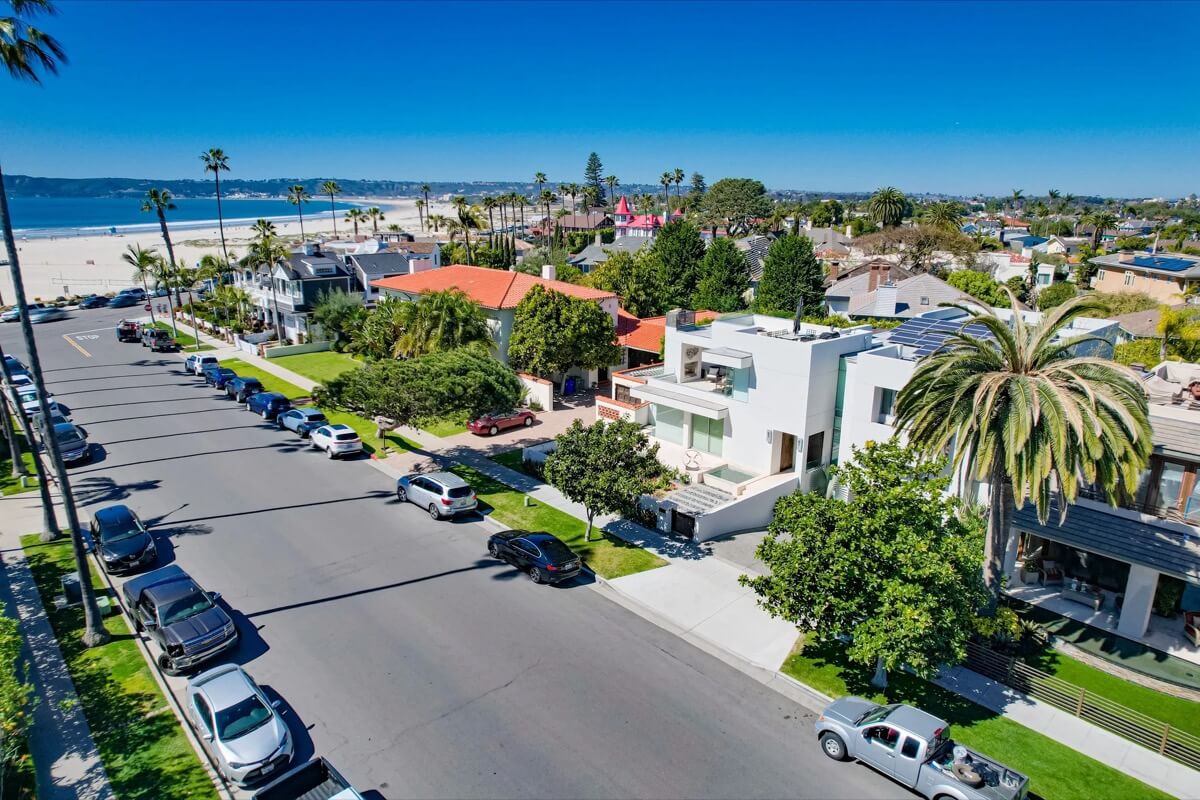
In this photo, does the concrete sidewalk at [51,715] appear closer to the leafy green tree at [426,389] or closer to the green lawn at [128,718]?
the green lawn at [128,718]

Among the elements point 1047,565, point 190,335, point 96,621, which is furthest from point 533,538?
point 190,335

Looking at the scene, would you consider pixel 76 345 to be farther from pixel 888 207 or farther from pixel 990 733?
pixel 888 207

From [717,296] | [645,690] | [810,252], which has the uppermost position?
[810,252]

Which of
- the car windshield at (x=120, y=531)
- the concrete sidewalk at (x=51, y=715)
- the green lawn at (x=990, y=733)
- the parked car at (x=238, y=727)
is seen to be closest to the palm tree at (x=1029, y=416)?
the green lawn at (x=990, y=733)

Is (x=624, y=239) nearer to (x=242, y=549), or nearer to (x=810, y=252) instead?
(x=810, y=252)

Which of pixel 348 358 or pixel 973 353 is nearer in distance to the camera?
pixel 973 353

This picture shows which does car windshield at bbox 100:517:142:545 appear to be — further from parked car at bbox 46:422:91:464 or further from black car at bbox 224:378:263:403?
black car at bbox 224:378:263:403

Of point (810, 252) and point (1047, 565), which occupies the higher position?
point (810, 252)
